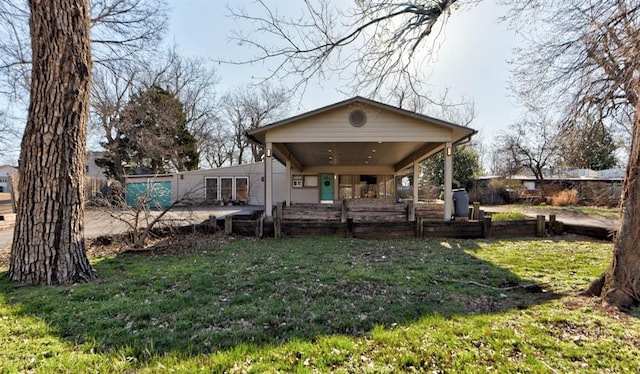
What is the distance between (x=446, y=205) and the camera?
971cm

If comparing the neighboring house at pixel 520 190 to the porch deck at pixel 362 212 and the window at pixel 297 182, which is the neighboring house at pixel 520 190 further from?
the porch deck at pixel 362 212

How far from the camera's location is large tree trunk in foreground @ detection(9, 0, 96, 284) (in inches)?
166

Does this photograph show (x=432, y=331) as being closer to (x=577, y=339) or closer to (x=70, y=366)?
(x=577, y=339)

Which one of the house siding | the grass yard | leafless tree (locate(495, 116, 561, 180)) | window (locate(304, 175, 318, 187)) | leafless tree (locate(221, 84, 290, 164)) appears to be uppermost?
leafless tree (locate(221, 84, 290, 164))

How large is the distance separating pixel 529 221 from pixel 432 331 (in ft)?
26.2

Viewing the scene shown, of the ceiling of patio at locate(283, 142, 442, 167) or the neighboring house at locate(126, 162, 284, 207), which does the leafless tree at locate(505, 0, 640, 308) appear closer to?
the ceiling of patio at locate(283, 142, 442, 167)

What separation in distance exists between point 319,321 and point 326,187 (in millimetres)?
14893

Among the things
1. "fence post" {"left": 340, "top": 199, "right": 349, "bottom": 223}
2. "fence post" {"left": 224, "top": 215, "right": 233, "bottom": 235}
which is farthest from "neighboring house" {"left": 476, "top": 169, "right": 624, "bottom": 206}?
"fence post" {"left": 224, "top": 215, "right": 233, "bottom": 235}

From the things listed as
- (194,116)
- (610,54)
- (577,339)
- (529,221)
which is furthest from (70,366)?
(194,116)

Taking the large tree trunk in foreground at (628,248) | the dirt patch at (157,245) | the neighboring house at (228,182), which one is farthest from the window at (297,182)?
the large tree trunk in foreground at (628,248)

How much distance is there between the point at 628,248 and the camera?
133 inches

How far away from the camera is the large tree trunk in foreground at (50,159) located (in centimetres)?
421

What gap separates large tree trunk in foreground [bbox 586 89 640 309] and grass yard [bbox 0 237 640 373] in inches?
11.7

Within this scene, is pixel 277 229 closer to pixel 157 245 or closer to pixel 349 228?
pixel 349 228
